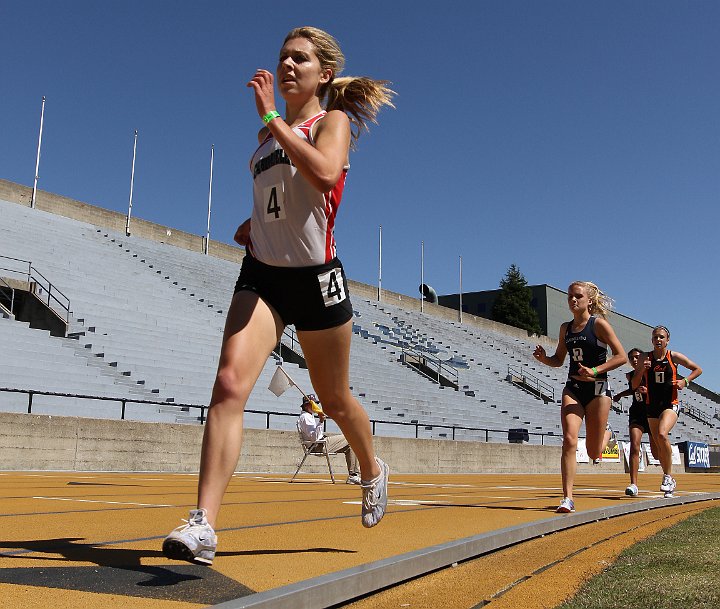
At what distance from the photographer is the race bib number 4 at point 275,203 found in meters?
3.52

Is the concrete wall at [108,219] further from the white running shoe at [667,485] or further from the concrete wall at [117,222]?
the white running shoe at [667,485]

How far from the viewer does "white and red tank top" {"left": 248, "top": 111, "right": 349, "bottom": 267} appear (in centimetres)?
350

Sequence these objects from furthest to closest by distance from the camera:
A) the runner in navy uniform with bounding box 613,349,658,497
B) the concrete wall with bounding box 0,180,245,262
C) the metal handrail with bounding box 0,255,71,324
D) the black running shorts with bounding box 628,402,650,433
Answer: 1. the concrete wall with bounding box 0,180,245,262
2. the metal handrail with bounding box 0,255,71,324
3. the black running shorts with bounding box 628,402,650,433
4. the runner in navy uniform with bounding box 613,349,658,497

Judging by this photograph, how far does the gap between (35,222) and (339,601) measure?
91.9 feet

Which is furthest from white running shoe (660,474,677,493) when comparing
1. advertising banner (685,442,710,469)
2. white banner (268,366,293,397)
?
advertising banner (685,442,710,469)

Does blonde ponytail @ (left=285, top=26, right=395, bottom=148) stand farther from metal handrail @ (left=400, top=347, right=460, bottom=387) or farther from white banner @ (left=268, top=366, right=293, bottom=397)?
metal handrail @ (left=400, top=347, right=460, bottom=387)

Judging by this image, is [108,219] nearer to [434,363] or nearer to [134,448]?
[434,363]

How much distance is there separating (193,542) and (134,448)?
A: 12573 mm

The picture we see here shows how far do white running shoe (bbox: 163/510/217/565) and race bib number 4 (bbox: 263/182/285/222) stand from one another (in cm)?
123

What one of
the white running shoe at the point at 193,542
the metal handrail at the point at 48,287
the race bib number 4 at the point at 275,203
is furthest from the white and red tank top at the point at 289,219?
the metal handrail at the point at 48,287

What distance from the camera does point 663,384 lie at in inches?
413

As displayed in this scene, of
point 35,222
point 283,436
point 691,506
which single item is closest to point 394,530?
point 691,506

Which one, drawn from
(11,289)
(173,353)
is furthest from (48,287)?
(173,353)

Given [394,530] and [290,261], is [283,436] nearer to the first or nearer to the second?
[394,530]
